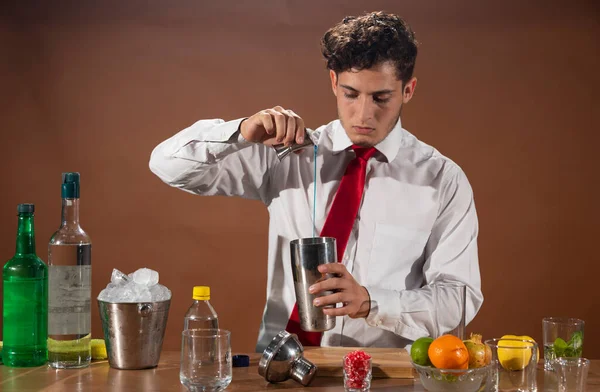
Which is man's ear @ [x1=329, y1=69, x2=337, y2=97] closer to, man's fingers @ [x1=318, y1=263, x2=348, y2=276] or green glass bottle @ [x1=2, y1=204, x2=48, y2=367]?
man's fingers @ [x1=318, y1=263, x2=348, y2=276]

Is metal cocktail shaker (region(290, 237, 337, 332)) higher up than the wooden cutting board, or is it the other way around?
metal cocktail shaker (region(290, 237, 337, 332))

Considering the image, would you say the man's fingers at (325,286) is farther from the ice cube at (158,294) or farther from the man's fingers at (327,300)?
the ice cube at (158,294)

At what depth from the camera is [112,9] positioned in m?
3.06

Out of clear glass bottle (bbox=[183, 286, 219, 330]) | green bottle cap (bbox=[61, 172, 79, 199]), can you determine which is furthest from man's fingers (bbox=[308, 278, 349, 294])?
green bottle cap (bbox=[61, 172, 79, 199])

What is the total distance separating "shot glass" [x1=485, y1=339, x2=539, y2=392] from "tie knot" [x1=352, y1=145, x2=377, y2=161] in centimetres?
117

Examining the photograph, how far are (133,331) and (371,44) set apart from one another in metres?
1.47

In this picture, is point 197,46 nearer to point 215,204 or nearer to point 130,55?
point 130,55

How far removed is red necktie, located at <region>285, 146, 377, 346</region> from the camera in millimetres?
2584

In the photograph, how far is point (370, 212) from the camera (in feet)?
8.59

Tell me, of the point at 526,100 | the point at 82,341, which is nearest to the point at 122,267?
the point at 82,341

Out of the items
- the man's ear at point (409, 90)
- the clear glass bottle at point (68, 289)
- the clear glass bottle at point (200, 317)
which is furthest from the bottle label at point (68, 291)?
the man's ear at point (409, 90)

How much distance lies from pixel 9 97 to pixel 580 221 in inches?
98.6

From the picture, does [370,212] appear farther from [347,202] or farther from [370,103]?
[370,103]

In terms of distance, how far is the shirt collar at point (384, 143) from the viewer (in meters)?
2.68
